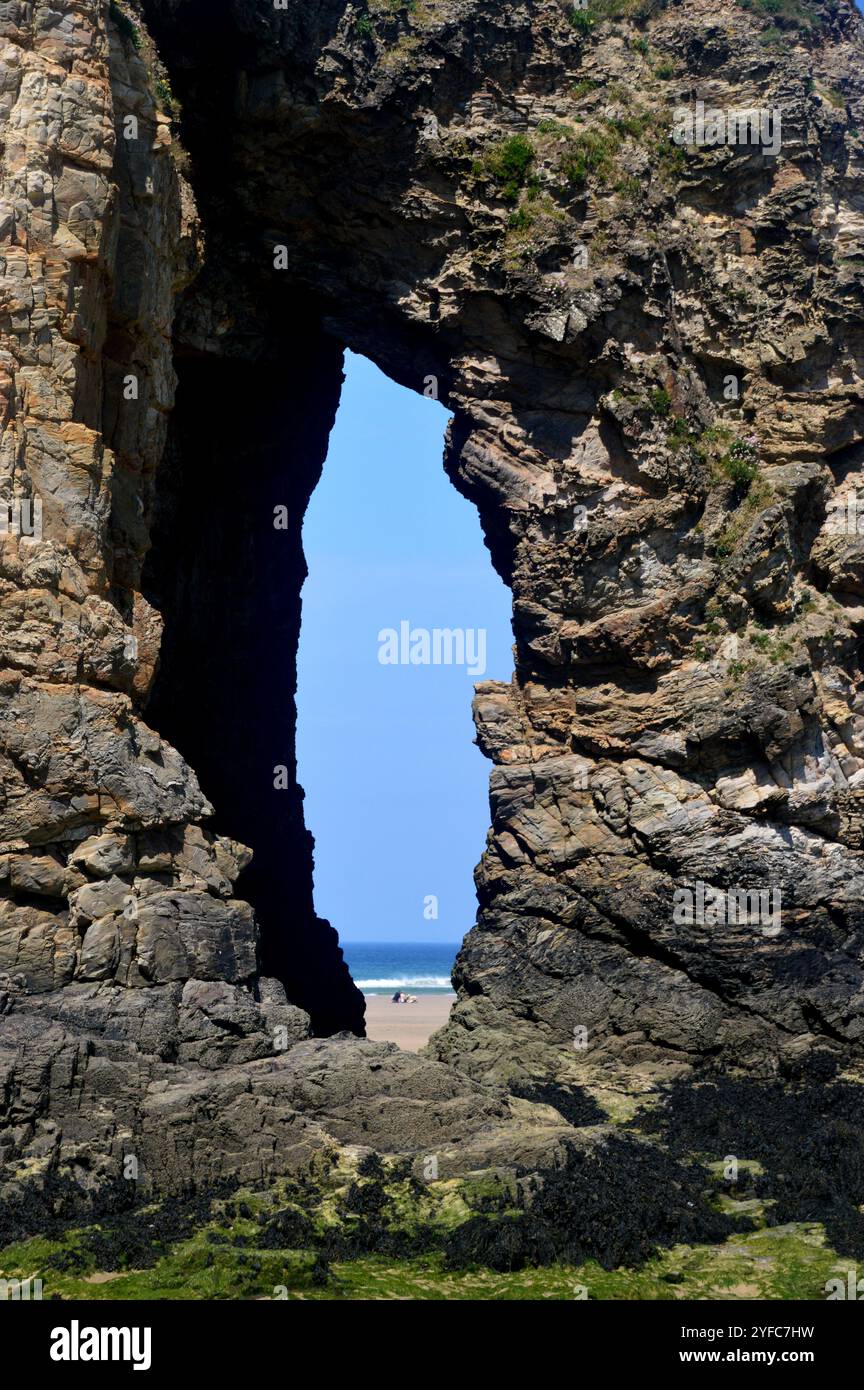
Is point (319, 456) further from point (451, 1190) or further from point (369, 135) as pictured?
point (451, 1190)

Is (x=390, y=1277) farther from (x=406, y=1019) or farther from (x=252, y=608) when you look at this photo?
(x=406, y=1019)

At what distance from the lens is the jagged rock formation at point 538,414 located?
25.8 metres

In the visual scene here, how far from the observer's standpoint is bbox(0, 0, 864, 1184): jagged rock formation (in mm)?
25844

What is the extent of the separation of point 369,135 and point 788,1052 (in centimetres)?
2129

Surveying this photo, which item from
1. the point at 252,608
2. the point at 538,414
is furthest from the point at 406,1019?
the point at 538,414

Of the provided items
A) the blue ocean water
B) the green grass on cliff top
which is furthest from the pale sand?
the green grass on cliff top

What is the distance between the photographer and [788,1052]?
28.4 meters

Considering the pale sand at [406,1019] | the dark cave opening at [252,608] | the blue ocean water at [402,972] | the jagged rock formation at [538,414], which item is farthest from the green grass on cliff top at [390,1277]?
the blue ocean water at [402,972]

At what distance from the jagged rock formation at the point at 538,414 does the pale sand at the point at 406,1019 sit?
2142 centimetres

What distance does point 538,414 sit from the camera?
3288cm

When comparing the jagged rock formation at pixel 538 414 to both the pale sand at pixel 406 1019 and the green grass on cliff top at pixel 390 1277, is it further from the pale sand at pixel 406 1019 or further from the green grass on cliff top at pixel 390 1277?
the pale sand at pixel 406 1019

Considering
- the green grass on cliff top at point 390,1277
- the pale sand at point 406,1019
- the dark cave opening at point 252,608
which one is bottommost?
the green grass on cliff top at point 390,1277

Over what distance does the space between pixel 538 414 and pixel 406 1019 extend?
48.9m

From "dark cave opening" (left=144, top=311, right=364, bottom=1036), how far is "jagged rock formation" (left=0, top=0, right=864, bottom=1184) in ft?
0.95
